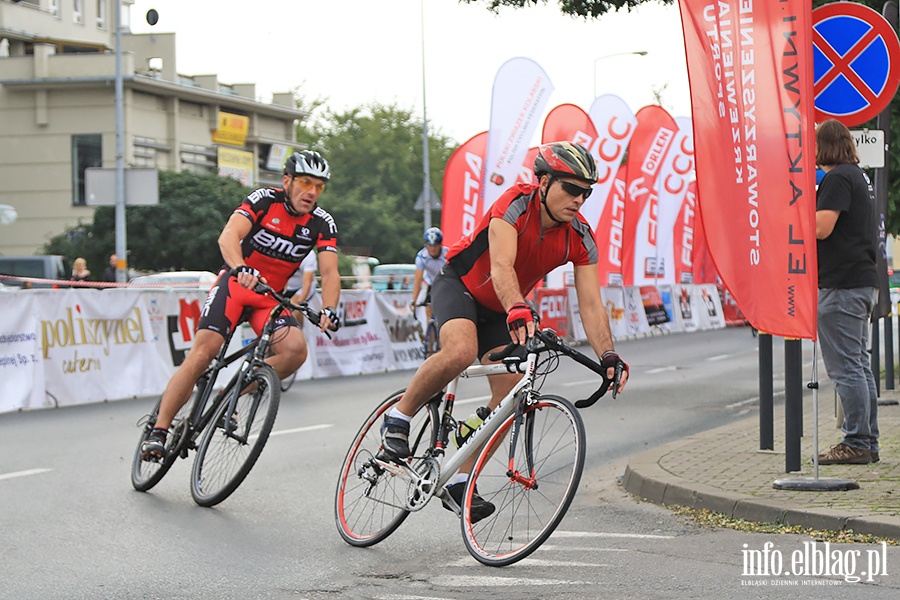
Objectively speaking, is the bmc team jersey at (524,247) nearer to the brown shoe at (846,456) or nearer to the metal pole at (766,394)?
the brown shoe at (846,456)

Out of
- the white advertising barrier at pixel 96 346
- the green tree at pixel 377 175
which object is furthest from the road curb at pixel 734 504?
the green tree at pixel 377 175

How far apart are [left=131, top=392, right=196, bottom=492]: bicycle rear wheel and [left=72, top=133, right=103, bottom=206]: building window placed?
4822 cm

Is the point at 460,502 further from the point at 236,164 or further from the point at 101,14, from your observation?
the point at 101,14

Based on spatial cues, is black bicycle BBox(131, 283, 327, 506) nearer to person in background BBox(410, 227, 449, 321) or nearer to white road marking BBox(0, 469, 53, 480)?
white road marking BBox(0, 469, 53, 480)

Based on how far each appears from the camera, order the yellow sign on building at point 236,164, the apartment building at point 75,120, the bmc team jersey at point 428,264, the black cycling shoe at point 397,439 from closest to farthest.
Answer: the black cycling shoe at point 397,439 < the bmc team jersey at point 428,264 < the apartment building at point 75,120 < the yellow sign on building at point 236,164

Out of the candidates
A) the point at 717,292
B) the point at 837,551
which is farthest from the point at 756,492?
the point at 717,292

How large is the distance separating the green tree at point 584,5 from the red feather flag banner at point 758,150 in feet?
23.8

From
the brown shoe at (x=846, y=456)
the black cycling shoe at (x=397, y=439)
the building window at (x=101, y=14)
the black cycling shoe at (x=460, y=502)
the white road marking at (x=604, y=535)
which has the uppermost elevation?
the building window at (x=101, y=14)

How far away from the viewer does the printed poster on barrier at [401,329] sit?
857 inches

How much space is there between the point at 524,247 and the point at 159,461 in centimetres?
315

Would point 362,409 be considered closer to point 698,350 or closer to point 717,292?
point 698,350

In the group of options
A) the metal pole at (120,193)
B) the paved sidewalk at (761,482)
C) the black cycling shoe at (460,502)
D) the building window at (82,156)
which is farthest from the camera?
the building window at (82,156)

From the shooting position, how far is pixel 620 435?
11961 millimetres

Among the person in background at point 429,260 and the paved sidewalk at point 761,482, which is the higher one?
the person in background at point 429,260
